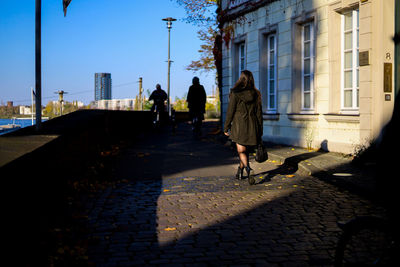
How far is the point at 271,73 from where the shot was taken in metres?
15.4

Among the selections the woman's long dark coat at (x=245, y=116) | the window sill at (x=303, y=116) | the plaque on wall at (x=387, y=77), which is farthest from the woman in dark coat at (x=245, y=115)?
the window sill at (x=303, y=116)

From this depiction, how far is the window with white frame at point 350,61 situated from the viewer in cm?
1099

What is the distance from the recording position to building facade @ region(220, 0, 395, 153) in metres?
9.66

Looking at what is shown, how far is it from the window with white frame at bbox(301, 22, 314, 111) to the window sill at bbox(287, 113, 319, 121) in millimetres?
202

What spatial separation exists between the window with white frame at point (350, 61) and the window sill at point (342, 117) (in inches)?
9.9

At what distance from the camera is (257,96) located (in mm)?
8258

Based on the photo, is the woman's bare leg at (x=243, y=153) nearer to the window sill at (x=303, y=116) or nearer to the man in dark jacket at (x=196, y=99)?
the window sill at (x=303, y=116)

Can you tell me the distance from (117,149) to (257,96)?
6194 mm

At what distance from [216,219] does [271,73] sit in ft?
33.7

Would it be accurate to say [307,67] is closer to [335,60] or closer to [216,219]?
[335,60]

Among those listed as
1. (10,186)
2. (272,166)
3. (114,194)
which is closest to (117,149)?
(272,166)

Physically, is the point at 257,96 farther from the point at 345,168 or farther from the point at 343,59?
the point at 343,59

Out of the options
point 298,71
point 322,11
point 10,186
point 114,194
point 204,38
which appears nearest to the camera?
point 10,186

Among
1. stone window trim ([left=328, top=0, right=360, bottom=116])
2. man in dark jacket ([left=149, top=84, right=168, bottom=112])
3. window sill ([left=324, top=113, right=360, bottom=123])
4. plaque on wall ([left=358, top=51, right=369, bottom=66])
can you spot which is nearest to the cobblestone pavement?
window sill ([left=324, top=113, right=360, bottom=123])
